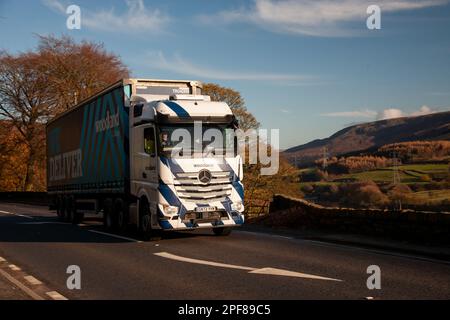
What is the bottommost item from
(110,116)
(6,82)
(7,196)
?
(7,196)

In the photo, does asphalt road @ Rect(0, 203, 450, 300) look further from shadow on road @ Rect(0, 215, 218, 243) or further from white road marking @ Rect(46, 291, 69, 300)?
shadow on road @ Rect(0, 215, 218, 243)

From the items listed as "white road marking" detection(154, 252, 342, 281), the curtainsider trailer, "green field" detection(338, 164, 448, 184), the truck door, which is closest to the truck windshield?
the curtainsider trailer

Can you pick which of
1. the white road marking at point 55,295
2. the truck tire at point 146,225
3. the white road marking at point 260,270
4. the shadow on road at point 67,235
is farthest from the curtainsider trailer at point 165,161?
the white road marking at point 55,295

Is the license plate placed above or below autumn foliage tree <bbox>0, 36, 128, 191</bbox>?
below

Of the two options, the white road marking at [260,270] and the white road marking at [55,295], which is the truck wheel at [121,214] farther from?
the white road marking at [55,295]

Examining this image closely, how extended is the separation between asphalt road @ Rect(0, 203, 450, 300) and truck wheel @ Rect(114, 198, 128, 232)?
1210 mm

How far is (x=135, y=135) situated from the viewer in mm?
15406

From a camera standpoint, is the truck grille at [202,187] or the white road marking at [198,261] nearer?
the white road marking at [198,261]

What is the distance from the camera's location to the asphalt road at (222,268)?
8.10 meters

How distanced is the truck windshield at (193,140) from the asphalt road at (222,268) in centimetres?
238

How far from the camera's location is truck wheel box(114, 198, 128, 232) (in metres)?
16.8
